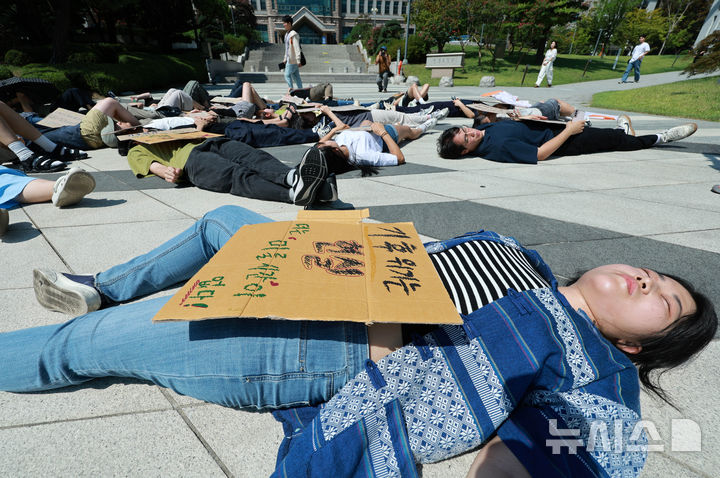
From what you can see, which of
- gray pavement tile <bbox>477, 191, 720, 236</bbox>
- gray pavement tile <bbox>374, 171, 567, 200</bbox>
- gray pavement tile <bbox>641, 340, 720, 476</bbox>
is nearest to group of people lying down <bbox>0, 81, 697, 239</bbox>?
gray pavement tile <bbox>374, 171, 567, 200</bbox>

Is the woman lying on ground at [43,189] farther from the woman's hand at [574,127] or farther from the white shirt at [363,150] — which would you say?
the woman's hand at [574,127]

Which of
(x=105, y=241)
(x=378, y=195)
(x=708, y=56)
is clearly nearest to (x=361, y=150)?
(x=378, y=195)

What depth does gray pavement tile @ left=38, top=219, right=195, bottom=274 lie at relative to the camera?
216cm

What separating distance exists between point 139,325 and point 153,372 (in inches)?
6.7

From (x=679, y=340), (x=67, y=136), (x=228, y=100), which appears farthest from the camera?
(x=228, y=100)

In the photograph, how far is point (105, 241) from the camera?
242 cm

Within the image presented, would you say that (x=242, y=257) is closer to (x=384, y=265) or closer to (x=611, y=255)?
(x=384, y=265)

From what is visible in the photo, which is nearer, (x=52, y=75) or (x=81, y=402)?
(x=81, y=402)

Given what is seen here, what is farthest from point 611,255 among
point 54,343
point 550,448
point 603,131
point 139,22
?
point 139,22

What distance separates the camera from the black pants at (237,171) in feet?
10.5

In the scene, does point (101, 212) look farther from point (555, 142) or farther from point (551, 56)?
point (551, 56)

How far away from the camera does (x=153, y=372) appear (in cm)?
117

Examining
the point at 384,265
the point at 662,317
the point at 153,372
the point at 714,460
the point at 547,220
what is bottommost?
the point at 547,220

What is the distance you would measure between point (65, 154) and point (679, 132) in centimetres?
905
